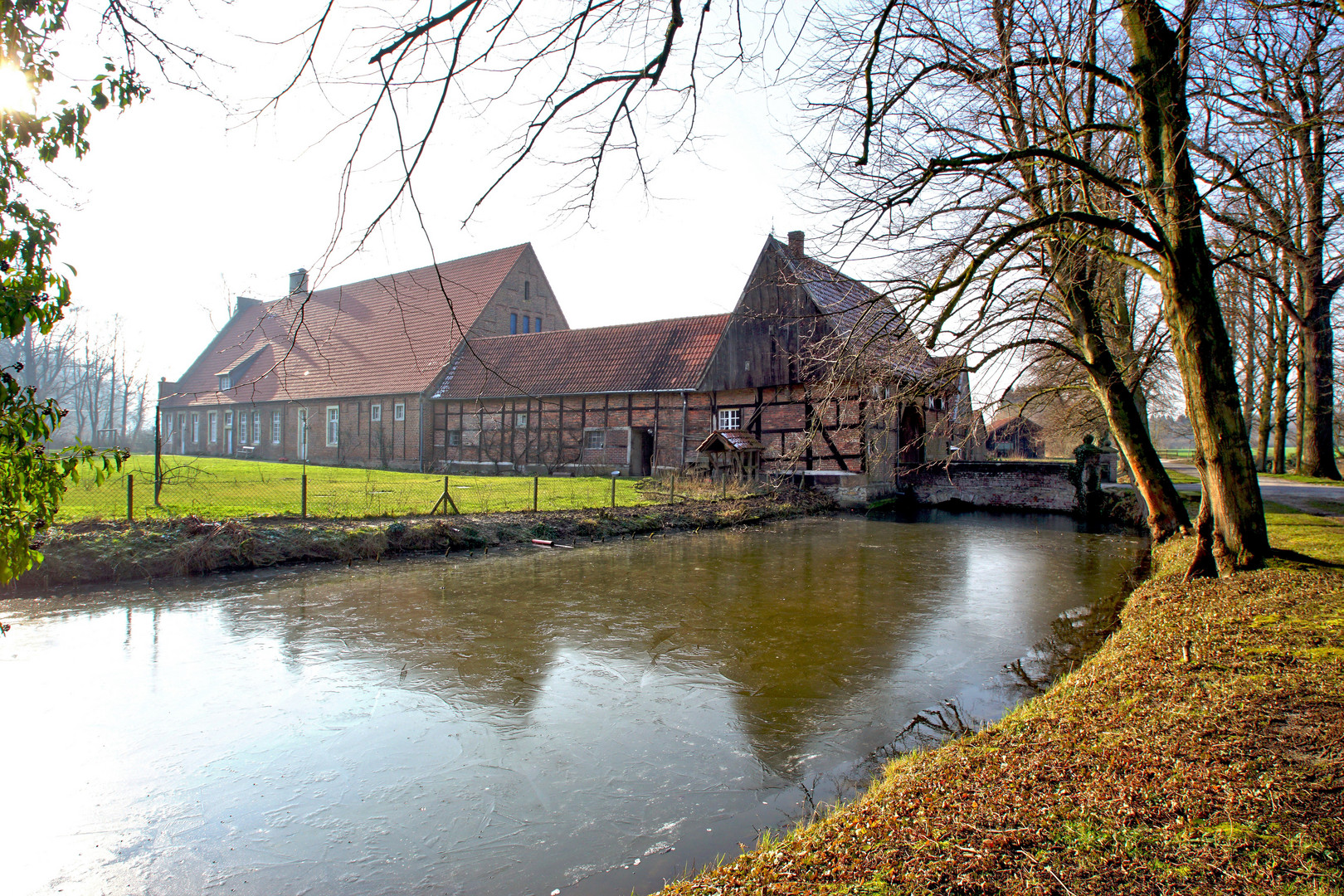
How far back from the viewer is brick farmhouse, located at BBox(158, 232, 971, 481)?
2206 cm

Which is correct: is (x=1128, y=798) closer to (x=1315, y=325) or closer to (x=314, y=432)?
(x=1315, y=325)

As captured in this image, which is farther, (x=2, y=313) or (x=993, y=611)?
(x=993, y=611)

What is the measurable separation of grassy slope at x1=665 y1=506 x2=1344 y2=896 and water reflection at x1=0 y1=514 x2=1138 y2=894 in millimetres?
877

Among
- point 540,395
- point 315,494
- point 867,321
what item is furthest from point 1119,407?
point 540,395

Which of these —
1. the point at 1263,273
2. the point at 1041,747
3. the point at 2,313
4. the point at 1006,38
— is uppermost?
the point at 1006,38

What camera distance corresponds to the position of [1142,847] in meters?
2.44

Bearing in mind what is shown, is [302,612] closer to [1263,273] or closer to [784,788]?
[784,788]

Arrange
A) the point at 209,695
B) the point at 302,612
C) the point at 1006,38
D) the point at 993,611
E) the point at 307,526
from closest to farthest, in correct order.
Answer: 1. the point at 209,695
2. the point at 1006,38
3. the point at 302,612
4. the point at 993,611
5. the point at 307,526

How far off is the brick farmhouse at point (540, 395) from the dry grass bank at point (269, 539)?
5.72 metres

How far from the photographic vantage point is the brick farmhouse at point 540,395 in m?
→ 22.1

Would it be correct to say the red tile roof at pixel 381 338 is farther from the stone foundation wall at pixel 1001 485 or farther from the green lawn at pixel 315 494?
the stone foundation wall at pixel 1001 485

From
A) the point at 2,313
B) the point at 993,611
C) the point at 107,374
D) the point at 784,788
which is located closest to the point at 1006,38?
the point at 993,611

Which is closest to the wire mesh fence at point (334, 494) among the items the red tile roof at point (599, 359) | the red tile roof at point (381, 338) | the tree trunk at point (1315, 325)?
the red tile roof at point (599, 359)

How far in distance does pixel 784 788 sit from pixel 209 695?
4.22 metres
